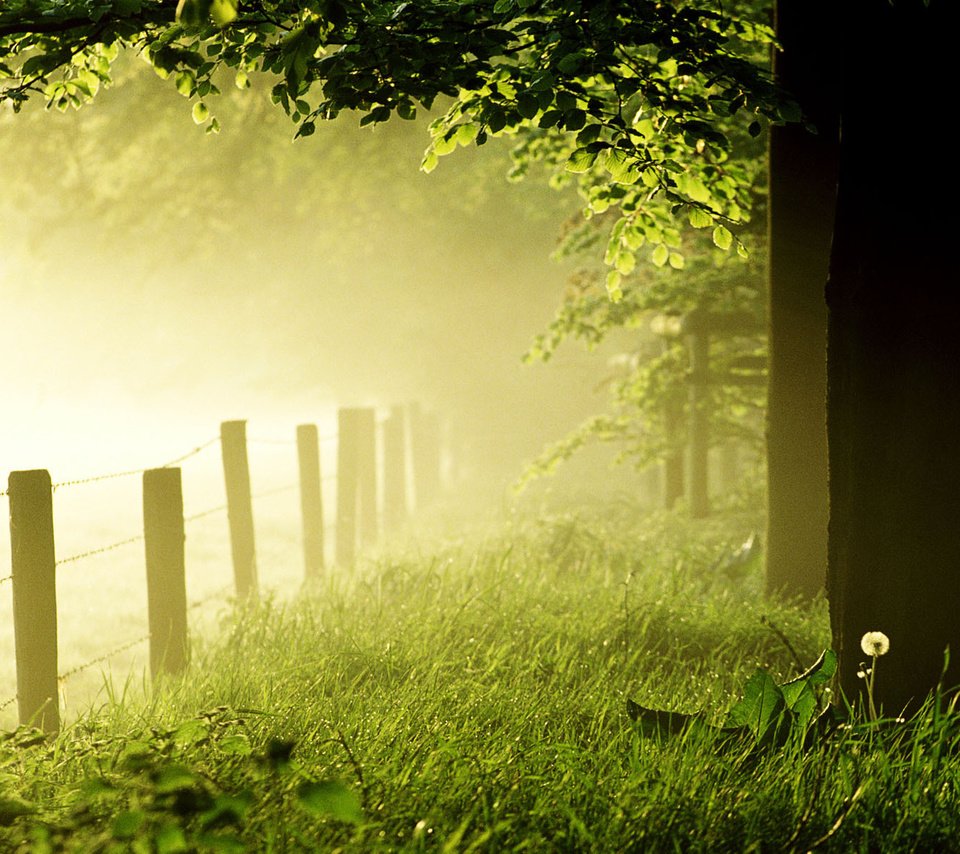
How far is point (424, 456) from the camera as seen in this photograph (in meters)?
16.7

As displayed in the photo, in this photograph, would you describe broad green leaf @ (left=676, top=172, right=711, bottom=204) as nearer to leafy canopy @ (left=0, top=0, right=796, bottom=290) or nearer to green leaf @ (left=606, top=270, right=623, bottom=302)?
leafy canopy @ (left=0, top=0, right=796, bottom=290)

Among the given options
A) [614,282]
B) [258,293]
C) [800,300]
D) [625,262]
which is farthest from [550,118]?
[258,293]

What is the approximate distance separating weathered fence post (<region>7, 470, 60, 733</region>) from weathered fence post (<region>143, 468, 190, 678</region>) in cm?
121

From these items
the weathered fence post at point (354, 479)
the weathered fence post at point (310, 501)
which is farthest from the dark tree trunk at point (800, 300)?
the weathered fence post at point (354, 479)

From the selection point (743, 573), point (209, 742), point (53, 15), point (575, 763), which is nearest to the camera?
point (209, 742)

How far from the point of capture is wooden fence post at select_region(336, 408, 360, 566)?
399 inches

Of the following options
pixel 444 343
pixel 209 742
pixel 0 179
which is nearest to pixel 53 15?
pixel 209 742

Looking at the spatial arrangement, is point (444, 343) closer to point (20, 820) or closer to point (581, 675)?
point (581, 675)

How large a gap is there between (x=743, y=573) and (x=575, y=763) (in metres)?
4.85

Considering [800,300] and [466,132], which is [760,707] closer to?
[466,132]

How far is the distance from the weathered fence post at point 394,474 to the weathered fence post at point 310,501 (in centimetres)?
391

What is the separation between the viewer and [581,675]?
4301 millimetres

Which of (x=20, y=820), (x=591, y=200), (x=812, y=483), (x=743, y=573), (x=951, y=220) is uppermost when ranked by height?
(x=591, y=200)

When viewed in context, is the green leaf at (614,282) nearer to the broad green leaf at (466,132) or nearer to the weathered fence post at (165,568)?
the broad green leaf at (466,132)
